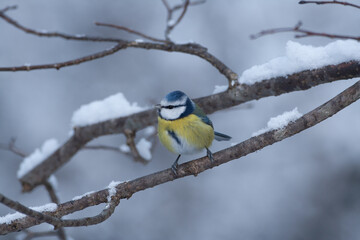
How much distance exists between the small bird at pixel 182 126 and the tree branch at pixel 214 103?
18cm

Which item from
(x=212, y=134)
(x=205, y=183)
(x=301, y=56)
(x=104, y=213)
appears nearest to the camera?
(x=104, y=213)

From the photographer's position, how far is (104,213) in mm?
1764

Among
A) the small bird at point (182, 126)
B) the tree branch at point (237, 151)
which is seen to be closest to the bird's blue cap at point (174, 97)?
the small bird at point (182, 126)

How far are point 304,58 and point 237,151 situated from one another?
0.62m

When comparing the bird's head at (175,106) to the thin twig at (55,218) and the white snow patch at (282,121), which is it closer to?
the white snow patch at (282,121)

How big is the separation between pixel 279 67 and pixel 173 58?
10.8 ft

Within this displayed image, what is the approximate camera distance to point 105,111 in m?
3.09

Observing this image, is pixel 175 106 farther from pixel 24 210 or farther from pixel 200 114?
pixel 24 210

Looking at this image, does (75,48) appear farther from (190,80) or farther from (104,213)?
(104,213)

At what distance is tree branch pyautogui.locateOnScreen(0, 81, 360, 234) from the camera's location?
1.97m

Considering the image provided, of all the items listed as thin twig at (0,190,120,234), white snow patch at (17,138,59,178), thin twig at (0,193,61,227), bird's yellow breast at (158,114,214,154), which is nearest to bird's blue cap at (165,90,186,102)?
bird's yellow breast at (158,114,214,154)

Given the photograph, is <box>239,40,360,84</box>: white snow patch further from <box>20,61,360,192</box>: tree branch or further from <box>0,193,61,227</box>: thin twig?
<box>0,193,61,227</box>: thin twig

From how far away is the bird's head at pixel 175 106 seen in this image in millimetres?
2527

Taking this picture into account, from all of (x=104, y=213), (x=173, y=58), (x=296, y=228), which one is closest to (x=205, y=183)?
(x=296, y=228)
